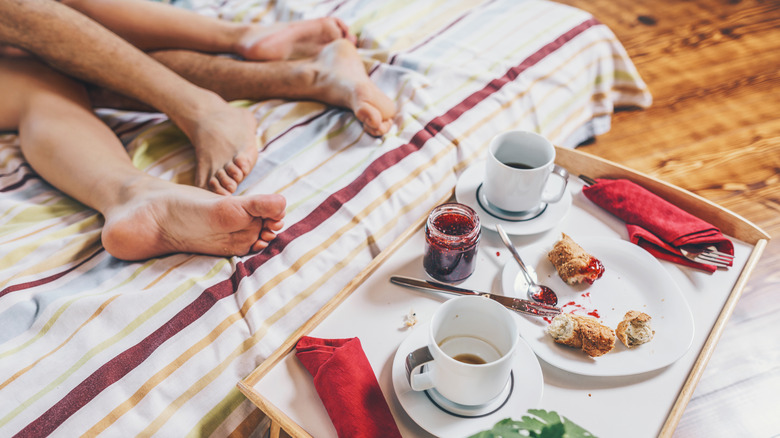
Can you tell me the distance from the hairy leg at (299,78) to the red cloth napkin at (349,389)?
20.6 inches

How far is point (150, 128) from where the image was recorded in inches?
45.5

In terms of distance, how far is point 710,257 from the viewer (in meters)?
0.81

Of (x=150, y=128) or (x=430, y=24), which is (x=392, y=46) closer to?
(x=430, y=24)

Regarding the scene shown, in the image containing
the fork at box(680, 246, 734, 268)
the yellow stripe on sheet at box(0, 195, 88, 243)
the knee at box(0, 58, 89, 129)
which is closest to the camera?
the fork at box(680, 246, 734, 268)

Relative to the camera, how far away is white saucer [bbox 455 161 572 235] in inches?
33.7

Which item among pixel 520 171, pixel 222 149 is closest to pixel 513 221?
pixel 520 171

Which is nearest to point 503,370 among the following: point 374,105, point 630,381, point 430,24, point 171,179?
point 630,381

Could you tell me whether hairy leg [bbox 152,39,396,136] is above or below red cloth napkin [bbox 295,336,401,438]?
above

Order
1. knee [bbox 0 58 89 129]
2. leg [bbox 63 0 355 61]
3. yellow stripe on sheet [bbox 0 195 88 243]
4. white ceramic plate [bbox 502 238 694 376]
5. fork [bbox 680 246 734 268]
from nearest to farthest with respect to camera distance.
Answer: white ceramic plate [bbox 502 238 694 376]
fork [bbox 680 246 734 268]
yellow stripe on sheet [bbox 0 195 88 243]
knee [bbox 0 58 89 129]
leg [bbox 63 0 355 61]

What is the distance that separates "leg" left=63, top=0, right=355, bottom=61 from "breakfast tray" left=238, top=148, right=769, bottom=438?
57 centimetres

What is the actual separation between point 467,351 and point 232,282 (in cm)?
41

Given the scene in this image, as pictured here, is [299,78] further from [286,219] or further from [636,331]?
[636,331]

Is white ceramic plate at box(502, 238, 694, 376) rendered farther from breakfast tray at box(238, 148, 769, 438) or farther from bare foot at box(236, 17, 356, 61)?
bare foot at box(236, 17, 356, 61)

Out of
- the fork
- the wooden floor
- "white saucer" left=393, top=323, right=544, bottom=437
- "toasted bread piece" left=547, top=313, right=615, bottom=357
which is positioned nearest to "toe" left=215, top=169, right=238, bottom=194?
"white saucer" left=393, top=323, right=544, bottom=437
